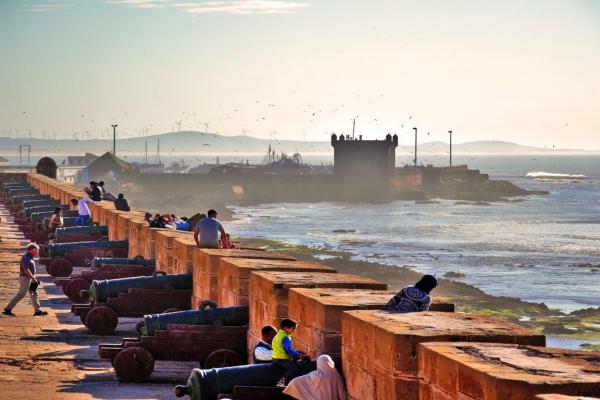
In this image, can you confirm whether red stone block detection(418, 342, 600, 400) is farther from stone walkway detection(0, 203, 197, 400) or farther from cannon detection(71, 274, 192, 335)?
cannon detection(71, 274, 192, 335)

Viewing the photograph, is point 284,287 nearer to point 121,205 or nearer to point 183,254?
point 183,254

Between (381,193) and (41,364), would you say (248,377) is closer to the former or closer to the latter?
(41,364)

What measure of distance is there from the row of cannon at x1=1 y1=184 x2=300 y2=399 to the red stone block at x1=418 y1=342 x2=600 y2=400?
2.14 metres

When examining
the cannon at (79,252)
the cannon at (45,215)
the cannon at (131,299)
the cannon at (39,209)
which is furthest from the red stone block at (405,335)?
the cannon at (39,209)

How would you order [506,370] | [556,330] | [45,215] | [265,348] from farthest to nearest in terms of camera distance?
[556,330] → [45,215] → [265,348] → [506,370]

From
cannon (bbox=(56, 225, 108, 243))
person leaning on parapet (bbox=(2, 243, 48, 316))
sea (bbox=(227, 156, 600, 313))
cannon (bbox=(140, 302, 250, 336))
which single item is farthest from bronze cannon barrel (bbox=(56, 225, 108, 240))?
sea (bbox=(227, 156, 600, 313))

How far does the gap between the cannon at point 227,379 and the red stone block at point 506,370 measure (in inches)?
87.4

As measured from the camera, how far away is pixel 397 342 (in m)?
6.93

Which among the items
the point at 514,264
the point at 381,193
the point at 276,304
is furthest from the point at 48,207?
the point at 381,193

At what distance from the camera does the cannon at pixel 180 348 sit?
1070 centimetres

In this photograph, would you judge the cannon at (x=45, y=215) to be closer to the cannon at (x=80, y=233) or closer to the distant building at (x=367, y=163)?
the cannon at (x=80, y=233)

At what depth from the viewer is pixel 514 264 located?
211 feet

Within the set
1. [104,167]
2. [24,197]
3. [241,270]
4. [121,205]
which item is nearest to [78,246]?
[121,205]

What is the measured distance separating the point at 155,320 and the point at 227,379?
2.30 m
